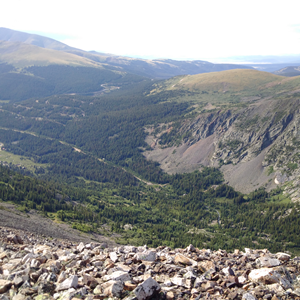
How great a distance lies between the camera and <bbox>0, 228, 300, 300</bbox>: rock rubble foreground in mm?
22812

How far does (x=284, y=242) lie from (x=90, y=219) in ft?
270

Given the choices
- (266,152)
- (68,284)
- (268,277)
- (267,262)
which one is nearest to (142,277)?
(68,284)

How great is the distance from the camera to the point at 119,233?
103875 millimetres

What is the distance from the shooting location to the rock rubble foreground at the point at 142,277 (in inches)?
898

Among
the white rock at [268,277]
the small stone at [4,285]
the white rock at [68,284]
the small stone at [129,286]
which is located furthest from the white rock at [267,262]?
the small stone at [4,285]

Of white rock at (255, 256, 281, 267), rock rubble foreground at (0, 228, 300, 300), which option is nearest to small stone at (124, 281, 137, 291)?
rock rubble foreground at (0, 228, 300, 300)

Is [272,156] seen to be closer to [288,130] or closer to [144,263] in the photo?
[288,130]

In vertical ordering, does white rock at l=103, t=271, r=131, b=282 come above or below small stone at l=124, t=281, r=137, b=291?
below

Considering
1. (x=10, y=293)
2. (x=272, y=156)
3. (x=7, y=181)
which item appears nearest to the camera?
(x=10, y=293)

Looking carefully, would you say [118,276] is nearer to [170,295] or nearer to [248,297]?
[170,295]

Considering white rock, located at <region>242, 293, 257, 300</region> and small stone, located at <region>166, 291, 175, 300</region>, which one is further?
small stone, located at <region>166, 291, 175, 300</region>

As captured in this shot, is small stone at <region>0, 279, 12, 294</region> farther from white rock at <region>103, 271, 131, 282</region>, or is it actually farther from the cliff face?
the cliff face

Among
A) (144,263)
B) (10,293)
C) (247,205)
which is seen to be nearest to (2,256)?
(10,293)

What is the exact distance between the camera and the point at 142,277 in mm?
25469
